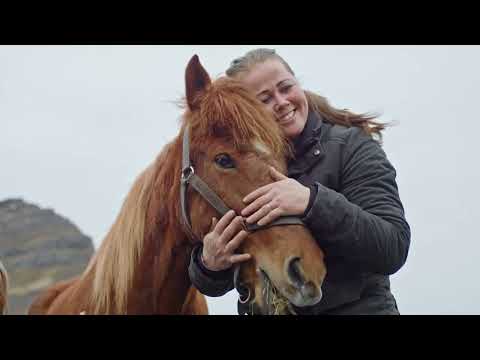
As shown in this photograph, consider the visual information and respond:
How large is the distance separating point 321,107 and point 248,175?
998 mm

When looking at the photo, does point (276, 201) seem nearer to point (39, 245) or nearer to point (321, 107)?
point (321, 107)

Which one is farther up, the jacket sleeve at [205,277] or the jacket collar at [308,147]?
the jacket collar at [308,147]

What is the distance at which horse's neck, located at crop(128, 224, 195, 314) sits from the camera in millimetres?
3475

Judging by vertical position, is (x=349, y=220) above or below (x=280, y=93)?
below

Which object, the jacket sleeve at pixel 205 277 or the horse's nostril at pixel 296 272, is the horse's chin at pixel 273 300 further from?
the jacket sleeve at pixel 205 277

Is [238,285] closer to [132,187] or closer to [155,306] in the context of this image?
[155,306]

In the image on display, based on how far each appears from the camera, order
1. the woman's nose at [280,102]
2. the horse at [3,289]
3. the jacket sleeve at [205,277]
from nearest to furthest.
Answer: the jacket sleeve at [205,277], the woman's nose at [280,102], the horse at [3,289]

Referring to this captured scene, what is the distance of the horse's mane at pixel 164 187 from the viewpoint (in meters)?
3.18

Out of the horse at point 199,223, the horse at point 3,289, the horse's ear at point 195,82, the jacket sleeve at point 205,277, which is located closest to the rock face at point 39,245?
the horse at point 3,289

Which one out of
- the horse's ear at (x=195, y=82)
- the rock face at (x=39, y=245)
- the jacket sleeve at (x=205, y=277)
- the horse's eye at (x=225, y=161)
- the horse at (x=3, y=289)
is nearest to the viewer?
the horse's eye at (x=225, y=161)

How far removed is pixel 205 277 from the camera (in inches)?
127

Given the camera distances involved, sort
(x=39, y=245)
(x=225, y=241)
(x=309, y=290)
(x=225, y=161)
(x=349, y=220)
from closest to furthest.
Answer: (x=309, y=290) → (x=349, y=220) → (x=225, y=241) → (x=225, y=161) → (x=39, y=245)

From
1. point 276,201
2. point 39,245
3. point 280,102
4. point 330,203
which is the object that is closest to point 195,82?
point 280,102
